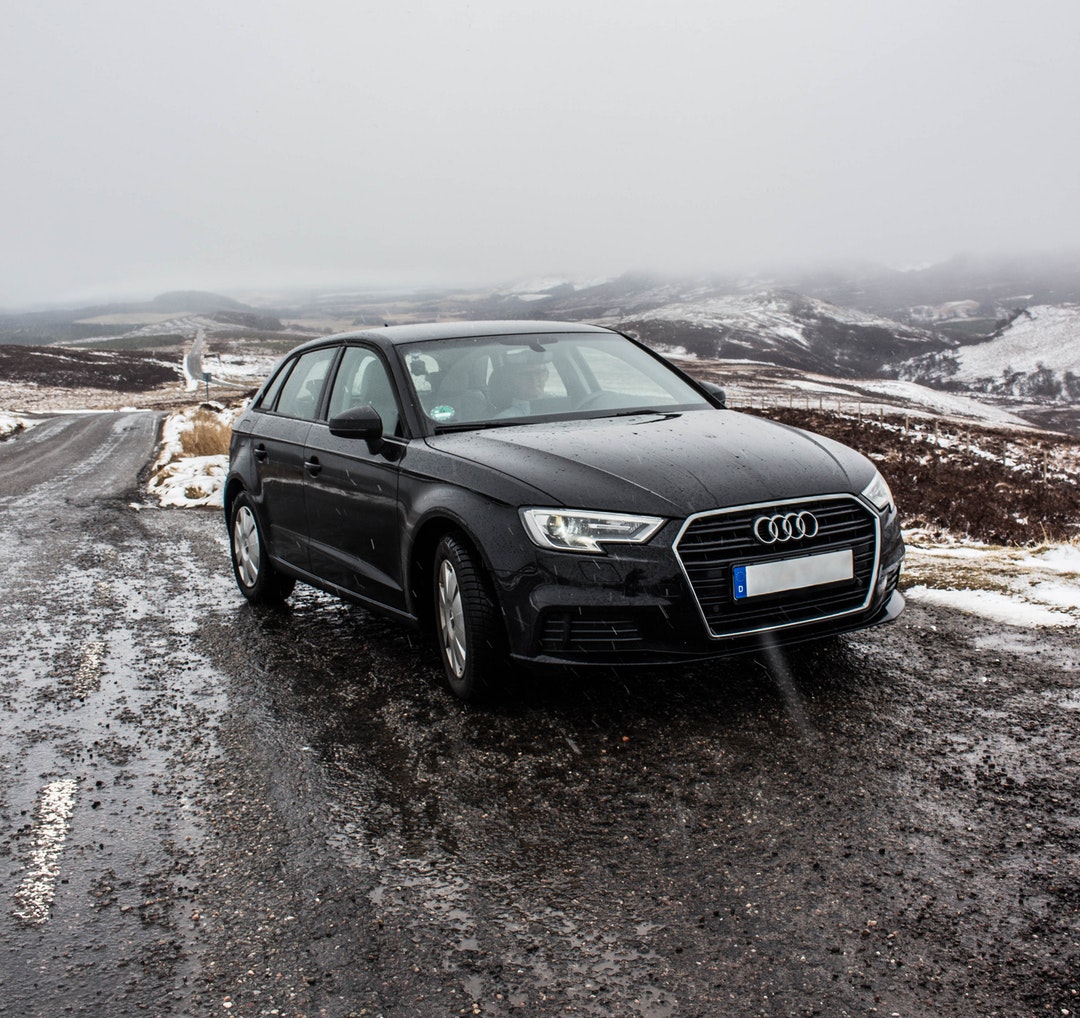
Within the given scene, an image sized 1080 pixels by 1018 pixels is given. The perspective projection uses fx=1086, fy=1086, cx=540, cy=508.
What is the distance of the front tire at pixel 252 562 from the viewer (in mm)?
6973

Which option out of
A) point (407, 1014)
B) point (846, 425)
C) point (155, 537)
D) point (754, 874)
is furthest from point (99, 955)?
point (846, 425)

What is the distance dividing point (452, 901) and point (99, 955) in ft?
3.11

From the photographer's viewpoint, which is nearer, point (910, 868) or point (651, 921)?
point (651, 921)

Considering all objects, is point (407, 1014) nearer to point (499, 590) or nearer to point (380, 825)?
point (380, 825)

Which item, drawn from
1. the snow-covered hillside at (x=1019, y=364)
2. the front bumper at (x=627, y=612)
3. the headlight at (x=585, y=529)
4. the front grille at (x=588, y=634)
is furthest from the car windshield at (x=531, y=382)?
the snow-covered hillside at (x=1019, y=364)

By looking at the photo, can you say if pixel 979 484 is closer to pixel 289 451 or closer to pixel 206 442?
pixel 206 442

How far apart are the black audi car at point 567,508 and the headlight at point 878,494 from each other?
0.05ft

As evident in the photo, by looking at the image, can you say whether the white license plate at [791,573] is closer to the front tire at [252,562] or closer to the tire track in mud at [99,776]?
the tire track in mud at [99,776]

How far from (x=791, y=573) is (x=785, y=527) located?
0.18 m

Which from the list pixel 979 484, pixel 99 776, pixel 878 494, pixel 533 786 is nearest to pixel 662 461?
pixel 878 494

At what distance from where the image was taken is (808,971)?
266cm

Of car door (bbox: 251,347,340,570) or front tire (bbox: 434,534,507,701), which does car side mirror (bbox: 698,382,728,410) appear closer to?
front tire (bbox: 434,534,507,701)

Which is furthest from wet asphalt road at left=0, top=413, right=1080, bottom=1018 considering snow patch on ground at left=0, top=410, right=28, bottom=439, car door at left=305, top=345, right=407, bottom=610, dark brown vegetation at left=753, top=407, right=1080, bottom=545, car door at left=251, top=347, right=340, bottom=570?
snow patch on ground at left=0, top=410, right=28, bottom=439

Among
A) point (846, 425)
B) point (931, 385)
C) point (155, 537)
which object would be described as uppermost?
point (155, 537)
